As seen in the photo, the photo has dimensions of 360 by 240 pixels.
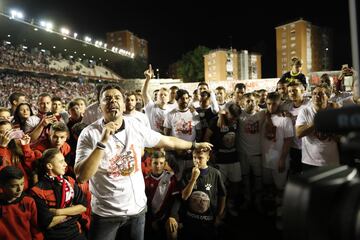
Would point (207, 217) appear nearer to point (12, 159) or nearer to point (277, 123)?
point (277, 123)

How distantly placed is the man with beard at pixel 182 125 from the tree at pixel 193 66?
1891 inches

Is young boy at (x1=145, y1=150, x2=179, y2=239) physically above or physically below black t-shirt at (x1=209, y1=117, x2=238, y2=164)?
below

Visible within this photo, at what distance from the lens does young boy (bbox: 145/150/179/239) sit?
153 inches

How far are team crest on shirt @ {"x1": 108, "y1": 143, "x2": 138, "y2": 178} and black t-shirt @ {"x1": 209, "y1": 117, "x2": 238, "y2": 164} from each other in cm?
274

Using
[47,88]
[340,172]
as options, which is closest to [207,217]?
[340,172]

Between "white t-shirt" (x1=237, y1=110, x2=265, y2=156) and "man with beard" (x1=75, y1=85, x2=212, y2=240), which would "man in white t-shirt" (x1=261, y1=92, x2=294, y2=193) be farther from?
"man with beard" (x1=75, y1=85, x2=212, y2=240)

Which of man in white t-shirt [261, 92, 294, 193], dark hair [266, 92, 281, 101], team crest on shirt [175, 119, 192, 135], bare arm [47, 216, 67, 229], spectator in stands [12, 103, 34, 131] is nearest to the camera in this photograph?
bare arm [47, 216, 67, 229]

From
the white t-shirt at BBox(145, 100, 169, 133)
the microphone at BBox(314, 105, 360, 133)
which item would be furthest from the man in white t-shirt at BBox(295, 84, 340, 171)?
the microphone at BBox(314, 105, 360, 133)

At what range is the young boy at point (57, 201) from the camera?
292 cm

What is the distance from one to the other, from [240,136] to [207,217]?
6.46ft

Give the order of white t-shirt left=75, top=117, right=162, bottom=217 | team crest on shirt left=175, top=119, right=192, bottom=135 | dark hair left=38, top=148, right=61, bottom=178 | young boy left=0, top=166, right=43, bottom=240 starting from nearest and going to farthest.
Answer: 1. white t-shirt left=75, top=117, right=162, bottom=217
2. young boy left=0, top=166, right=43, bottom=240
3. dark hair left=38, top=148, right=61, bottom=178
4. team crest on shirt left=175, top=119, right=192, bottom=135

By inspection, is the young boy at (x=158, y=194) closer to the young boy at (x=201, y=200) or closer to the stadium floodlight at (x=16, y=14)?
the young boy at (x=201, y=200)

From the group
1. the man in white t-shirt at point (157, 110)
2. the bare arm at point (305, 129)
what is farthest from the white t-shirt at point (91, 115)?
the bare arm at point (305, 129)

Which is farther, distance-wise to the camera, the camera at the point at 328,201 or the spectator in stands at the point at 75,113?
the spectator in stands at the point at 75,113
